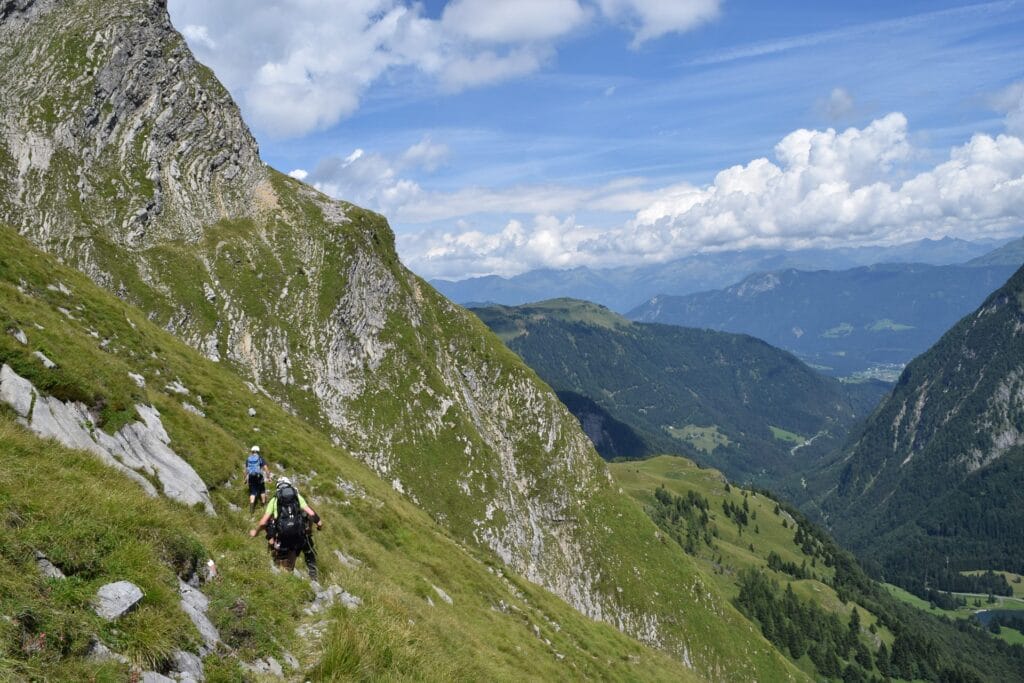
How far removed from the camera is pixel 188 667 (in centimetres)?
1012

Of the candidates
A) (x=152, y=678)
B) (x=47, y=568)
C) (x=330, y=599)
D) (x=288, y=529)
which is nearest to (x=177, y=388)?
(x=288, y=529)

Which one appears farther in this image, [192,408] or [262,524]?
[192,408]

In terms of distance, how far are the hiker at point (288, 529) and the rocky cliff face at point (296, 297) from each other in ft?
176

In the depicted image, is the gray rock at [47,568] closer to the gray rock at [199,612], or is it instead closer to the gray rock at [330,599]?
the gray rock at [199,612]

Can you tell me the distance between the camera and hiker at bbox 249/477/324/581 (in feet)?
53.6

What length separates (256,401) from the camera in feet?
137

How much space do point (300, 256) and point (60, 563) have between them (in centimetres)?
8256

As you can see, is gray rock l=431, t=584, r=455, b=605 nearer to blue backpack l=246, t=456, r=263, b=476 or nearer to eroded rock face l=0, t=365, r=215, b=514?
blue backpack l=246, t=456, r=263, b=476

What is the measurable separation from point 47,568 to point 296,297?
75.5 meters

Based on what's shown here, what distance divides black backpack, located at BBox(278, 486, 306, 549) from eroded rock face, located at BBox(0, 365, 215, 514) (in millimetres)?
3316

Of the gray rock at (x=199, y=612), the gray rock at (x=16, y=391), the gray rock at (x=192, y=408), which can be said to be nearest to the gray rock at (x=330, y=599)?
the gray rock at (x=199, y=612)

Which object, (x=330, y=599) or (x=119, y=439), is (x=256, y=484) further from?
(x=330, y=599)

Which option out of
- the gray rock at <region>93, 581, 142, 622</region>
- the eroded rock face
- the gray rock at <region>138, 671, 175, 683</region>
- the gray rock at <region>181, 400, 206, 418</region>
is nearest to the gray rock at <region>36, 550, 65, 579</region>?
the gray rock at <region>93, 581, 142, 622</region>

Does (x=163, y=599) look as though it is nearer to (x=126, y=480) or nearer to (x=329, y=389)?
(x=126, y=480)
